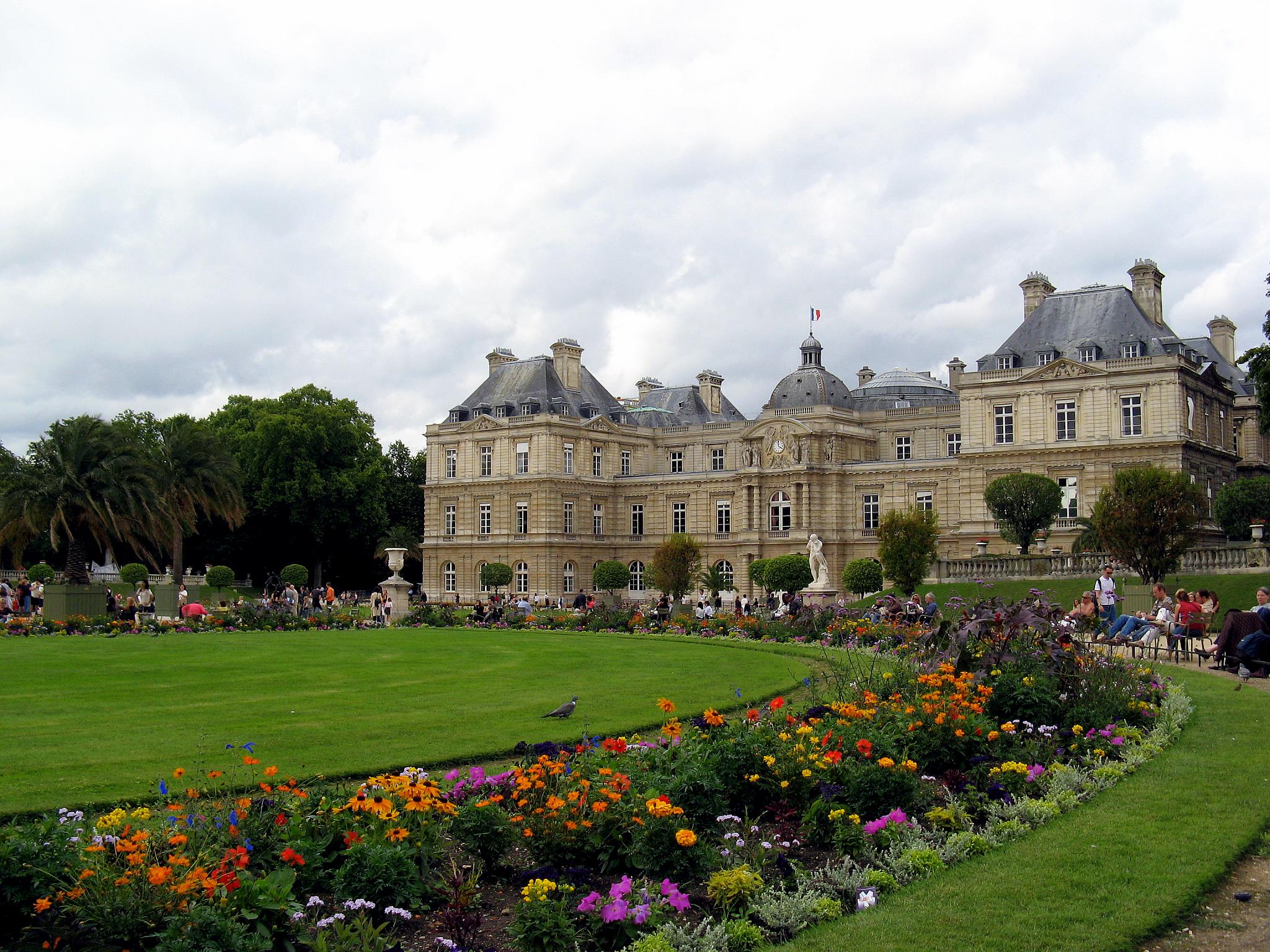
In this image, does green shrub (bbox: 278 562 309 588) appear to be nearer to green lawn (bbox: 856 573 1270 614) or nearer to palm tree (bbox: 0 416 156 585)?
palm tree (bbox: 0 416 156 585)

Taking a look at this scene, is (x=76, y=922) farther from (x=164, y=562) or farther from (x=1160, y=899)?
(x=164, y=562)

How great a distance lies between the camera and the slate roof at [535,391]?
2931 inches

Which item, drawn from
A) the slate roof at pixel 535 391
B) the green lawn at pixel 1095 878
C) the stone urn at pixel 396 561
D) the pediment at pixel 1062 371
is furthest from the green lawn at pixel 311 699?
the slate roof at pixel 535 391

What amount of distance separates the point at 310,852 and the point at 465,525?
6777 cm

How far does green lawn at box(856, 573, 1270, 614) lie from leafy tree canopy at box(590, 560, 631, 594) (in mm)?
20677

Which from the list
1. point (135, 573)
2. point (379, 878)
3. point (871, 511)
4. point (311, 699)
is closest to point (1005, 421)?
point (871, 511)

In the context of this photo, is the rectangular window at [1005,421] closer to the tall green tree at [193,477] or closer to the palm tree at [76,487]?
the tall green tree at [193,477]

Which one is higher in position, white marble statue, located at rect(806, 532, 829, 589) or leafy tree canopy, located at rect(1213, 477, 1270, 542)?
leafy tree canopy, located at rect(1213, 477, 1270, 542)

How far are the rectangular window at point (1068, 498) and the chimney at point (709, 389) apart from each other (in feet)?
105

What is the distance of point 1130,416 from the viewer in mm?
52438

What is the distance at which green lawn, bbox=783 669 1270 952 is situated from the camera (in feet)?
22.9

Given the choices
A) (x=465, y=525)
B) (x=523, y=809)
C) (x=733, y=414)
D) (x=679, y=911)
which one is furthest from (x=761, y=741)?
(x=733, y=414)

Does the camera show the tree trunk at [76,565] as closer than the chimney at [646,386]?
Yes

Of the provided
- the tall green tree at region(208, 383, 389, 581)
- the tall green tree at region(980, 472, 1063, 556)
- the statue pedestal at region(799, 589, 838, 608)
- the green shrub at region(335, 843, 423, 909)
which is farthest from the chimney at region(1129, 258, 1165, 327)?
the green shrub at region(335, 843, 423, 909)
